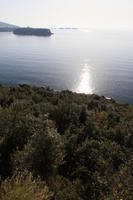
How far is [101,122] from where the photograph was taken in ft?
171

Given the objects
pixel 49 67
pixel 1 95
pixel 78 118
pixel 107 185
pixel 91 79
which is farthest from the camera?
pixel 49 67

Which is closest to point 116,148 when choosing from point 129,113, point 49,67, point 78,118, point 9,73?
point 78,118

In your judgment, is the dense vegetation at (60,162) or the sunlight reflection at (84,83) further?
the sunlight reflection at (84,83)

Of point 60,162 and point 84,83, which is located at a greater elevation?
point 60,162

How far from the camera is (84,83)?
451 feet

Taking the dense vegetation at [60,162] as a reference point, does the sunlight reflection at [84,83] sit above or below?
below

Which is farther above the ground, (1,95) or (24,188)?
(24,188)

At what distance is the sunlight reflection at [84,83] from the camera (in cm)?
12422

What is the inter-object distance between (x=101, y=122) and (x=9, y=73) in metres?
105

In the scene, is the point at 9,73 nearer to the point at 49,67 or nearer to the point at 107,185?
the point at 49,67

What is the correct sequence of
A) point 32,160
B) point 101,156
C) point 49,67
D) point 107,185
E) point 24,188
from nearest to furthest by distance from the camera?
point 24,188, point 107,185, point 32,160, point 101,156, point 49,67

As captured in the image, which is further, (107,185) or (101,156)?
(101,156)

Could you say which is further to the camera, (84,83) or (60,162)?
(84,83)

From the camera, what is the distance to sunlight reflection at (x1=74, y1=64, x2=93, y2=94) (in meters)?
124
